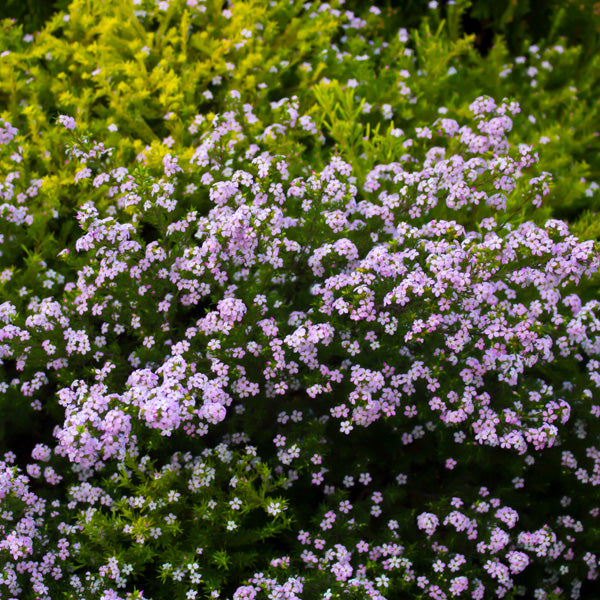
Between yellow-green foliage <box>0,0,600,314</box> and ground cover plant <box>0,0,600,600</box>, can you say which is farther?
yellow-green foliage <box>0,0,600,314</box>

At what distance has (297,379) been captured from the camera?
342cm

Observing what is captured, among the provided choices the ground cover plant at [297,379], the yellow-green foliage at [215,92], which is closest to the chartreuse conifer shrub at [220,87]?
the yellow-green foliage at [215,92]

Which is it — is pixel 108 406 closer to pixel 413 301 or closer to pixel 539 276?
pixel 413 301

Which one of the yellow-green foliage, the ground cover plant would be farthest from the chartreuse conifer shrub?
the ground cover plant

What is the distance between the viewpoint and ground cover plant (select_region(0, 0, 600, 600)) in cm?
306

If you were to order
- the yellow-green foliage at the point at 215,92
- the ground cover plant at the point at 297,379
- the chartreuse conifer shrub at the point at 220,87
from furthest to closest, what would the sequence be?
the chartreuse conifer shrub at the point at 220,87, the yellow-green foliage at the point at 215,92, the ground cover plant at the point at 297,379

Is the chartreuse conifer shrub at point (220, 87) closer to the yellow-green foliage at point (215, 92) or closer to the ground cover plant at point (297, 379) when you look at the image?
the yellow-green foliage at point (215, 92)

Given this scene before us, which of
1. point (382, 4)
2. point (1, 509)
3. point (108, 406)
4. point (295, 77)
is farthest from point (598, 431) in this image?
point (382, 4)

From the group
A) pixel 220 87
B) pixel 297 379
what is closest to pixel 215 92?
pixel 220 87

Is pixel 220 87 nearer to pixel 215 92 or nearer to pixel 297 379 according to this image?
pixel 215 92

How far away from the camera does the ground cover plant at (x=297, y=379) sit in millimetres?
3059

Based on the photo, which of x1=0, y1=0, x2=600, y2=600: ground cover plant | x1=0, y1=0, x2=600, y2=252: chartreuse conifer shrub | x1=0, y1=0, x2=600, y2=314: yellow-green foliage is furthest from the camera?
x1=0, y1=0, x2=600, y2=252: chartreuse conifer shrub

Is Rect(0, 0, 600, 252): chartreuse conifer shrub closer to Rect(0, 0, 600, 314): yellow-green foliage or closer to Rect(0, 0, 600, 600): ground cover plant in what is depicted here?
Rect(0, 0, 600, 314): yellow-green foliage

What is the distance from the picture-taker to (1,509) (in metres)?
3.02
